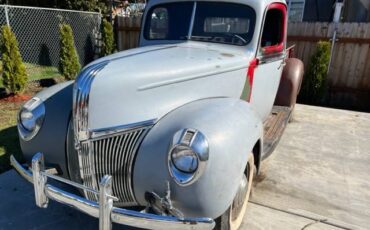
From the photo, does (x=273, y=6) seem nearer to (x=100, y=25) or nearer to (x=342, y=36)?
(x=342, y=36)

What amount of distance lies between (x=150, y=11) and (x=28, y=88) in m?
4.77

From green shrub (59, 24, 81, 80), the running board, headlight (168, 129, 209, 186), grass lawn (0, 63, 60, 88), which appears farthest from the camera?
grass lawn (0, 63, 60, 88)

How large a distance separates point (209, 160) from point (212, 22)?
2.03 m

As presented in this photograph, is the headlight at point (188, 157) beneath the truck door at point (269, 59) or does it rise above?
beneath

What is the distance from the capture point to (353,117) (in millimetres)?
6168

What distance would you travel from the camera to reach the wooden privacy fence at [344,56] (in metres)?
7.24

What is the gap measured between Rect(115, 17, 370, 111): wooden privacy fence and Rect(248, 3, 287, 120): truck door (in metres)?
4.13

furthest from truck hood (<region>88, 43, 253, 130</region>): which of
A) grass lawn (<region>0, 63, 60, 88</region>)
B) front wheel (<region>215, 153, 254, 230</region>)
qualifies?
grass lawn (<region>0, 63, 60, 88</region>)

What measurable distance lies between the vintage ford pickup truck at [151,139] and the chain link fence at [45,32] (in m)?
7.39

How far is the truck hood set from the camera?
2176 millimetres

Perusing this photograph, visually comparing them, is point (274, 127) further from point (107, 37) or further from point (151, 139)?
point (107, 37)

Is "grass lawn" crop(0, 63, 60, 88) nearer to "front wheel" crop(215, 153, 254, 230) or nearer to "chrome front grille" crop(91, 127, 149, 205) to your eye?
"chrome front grille" crop(91, 127, 149, 205)

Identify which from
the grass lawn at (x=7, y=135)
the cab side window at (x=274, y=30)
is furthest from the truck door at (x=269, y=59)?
the grass lawn at (x=7, y=135)

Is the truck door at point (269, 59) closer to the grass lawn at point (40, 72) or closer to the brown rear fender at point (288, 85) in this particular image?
the brown rear fender at point (288, 85)
